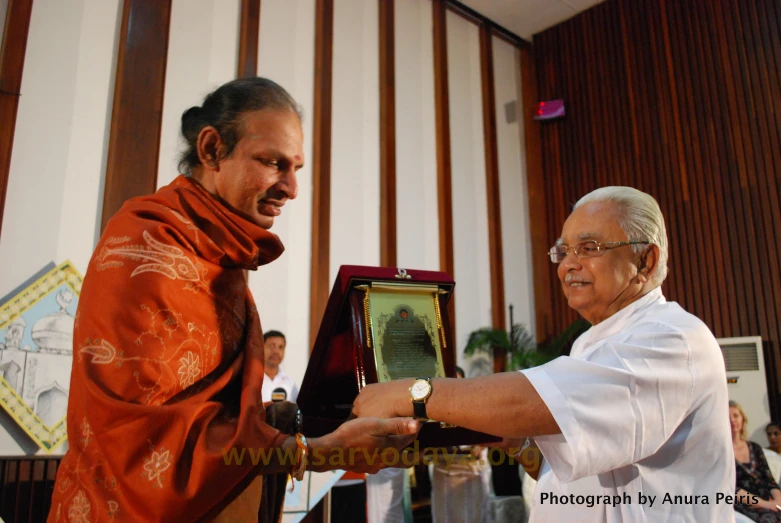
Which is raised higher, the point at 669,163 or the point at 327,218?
the point at 669,163

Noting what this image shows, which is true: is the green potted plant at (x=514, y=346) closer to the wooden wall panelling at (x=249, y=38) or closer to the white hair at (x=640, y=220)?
the wooden wall panelling at (x=249, y=38)

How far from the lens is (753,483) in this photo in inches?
158

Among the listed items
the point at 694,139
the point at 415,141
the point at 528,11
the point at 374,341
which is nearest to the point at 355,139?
the point at 415,141

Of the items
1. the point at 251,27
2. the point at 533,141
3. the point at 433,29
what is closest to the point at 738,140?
the point at 533,141

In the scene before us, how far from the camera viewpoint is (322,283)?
6.03m

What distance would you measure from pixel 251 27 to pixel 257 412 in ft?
17.9

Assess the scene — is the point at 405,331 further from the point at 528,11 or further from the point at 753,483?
the point at 528,11

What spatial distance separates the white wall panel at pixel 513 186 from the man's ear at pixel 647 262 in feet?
20.5

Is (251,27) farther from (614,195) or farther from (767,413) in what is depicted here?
(767,413)

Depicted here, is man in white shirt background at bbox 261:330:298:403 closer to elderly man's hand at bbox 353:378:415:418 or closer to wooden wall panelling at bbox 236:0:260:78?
wooden wall panelling at bbox 236:0:260:78

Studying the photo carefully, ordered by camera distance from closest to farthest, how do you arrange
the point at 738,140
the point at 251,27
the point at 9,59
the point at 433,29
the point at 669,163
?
1. the point at 9,59
2. the point at 251,27
3. the point at 738,140
4. the point at 669,163
5. the point at 433,29

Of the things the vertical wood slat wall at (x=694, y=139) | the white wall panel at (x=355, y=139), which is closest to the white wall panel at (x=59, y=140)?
the white wall panel at (x=355, y=139)

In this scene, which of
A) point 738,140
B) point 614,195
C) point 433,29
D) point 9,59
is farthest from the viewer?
point 433,29

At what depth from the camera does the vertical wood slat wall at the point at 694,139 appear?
6754 mm
